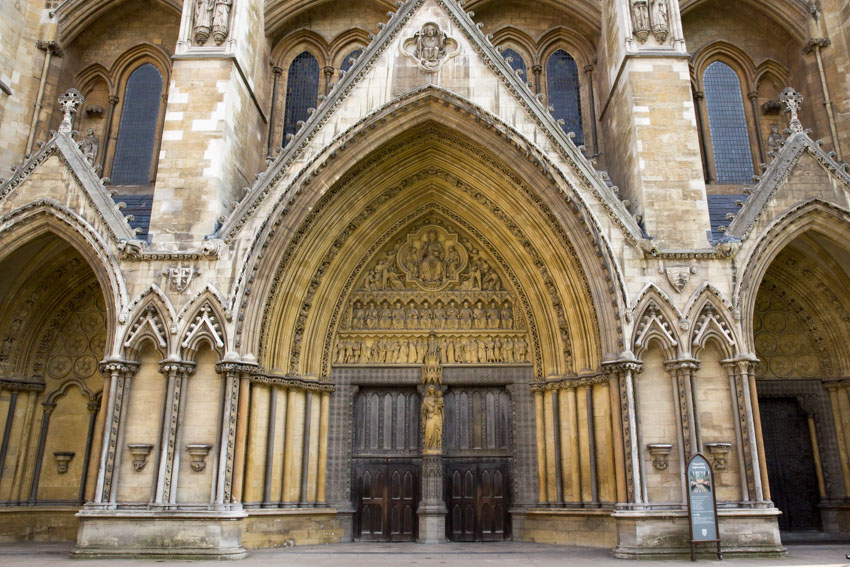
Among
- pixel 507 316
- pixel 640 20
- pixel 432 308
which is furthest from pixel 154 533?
pixel 640 20

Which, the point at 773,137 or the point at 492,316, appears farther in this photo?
the point at 773,137

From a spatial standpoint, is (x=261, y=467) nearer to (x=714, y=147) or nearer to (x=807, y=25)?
(x=714, y=147)

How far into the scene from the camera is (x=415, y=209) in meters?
14.6

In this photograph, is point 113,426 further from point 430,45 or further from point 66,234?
point 430,45

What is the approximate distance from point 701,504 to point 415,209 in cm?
770

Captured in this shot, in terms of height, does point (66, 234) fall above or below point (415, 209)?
below

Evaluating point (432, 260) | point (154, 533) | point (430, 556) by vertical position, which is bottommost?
point (430, 556)

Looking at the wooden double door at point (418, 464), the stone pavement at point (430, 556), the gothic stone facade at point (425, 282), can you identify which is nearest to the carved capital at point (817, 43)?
the gothic stone facade at point (425, 282)

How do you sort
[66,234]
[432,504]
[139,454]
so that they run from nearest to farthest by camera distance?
[139,454] < [66,234] < [432,504]

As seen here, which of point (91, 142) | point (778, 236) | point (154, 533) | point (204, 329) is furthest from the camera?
point (91, 142)

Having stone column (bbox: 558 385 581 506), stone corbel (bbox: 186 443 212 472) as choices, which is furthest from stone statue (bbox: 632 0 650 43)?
stone corbel (bbox: 186 443 212 472)

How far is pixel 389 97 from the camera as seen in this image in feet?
42.2

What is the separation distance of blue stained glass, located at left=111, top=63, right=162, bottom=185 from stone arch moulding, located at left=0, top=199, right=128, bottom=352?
3145mm

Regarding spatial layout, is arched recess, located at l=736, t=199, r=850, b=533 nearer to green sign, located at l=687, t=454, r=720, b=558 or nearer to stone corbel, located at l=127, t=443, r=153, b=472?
green sign, located at l=687, t=454, r=720, b=558
